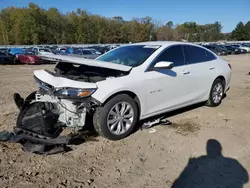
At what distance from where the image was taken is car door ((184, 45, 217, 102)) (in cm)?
566

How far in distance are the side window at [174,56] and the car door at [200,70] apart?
0.19 metres

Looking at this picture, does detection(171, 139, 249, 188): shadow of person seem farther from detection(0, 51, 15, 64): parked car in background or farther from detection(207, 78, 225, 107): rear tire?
detection(0, 51, 15, 64): parked car in background

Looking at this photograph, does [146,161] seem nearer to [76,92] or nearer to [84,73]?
[76,92]

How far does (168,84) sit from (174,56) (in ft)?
2.15

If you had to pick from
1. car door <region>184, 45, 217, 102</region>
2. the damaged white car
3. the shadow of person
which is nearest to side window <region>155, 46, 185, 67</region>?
the damaged white car

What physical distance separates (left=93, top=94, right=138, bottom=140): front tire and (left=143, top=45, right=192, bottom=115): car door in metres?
0.39

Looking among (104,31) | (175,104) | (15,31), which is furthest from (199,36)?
(175,104)

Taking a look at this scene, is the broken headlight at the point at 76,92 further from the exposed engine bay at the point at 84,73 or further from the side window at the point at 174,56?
the side window at the point at 174,56

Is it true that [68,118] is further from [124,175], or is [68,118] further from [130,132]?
[124,175]

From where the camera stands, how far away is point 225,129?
5086 millimetres

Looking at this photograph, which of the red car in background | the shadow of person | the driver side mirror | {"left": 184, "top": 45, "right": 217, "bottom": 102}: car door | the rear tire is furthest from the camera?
the red car in background

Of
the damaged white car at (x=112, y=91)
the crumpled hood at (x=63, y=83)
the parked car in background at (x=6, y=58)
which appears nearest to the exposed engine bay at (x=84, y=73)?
the damaged white car at (x=112, y=91)

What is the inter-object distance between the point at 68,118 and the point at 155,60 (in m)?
1.86

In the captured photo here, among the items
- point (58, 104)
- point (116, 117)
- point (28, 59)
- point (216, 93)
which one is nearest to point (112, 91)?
point (116, 117)
